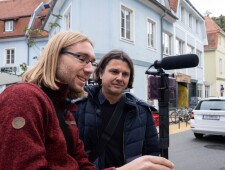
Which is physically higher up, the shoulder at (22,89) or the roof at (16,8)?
the roof at (16,8)

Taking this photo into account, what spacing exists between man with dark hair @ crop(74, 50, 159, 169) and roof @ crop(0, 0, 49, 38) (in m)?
22.4

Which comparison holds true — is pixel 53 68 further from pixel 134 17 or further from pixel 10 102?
pixel 134 17

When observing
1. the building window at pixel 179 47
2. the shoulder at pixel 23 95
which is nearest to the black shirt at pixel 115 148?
the shoulder at pixel 23 95

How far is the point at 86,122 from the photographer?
2385 mm

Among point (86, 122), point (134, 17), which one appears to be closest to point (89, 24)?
point (134, 17)

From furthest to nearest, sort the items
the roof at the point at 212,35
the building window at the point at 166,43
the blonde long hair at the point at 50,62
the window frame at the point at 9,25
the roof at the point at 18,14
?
the roof at the point at 212,35
the window frame at the point at 9,25
the roof at the point at 18,14
the building window at the point at 166,43
the blonde long hair at the point at 50,62

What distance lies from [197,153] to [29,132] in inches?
304

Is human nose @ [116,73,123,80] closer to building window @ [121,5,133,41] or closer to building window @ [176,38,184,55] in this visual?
building window @ [121,5,133,41]

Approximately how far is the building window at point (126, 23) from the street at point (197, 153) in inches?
228

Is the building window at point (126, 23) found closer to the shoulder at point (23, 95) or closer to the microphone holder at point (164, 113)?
the microphone holder at point (164, 113)

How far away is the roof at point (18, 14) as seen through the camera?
25831 millimetres

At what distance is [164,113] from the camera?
1.57 meters

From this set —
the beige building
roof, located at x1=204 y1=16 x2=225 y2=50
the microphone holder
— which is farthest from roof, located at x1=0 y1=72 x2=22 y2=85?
roof, located at x1=204 y1=16 x2=225 y2=50

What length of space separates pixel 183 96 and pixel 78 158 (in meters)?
22.6
